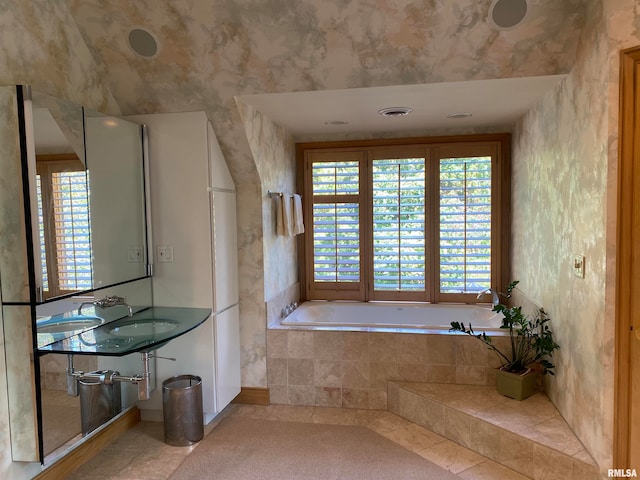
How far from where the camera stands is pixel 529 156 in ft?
10.8

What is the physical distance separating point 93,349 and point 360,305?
2.48 m

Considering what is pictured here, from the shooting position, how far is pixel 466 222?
154 inches

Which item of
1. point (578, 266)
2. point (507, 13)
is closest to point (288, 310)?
point (578, 266)

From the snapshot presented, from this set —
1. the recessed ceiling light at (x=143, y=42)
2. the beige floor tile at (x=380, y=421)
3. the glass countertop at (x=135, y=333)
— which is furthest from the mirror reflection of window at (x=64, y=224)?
the beige floor tile at (x=380, y=421)

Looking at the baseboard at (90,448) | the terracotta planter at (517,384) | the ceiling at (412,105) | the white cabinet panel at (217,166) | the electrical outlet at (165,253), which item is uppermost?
the ceiling at (412,105)

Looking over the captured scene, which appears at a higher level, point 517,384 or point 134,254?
point 134,254

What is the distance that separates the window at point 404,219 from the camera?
3918mm

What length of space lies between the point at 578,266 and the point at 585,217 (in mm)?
255

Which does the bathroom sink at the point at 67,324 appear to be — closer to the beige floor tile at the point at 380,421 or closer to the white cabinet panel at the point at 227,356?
the white cabinet panel at the point at 227,356

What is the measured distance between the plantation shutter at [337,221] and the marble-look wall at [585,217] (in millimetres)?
1632

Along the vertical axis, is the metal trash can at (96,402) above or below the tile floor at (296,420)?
above

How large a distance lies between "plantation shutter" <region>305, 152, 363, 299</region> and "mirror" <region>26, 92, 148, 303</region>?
Answer: 176cm

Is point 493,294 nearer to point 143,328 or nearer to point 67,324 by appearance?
point 143,328

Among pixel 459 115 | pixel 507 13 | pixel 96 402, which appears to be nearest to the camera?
pixel 507 13
